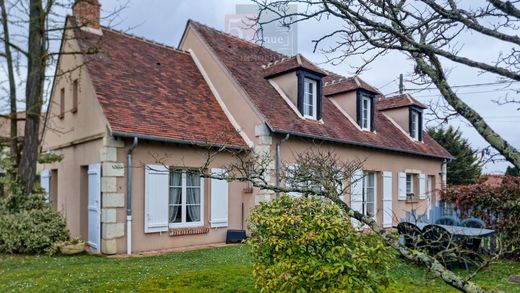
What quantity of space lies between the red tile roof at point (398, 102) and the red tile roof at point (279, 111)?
1371 mm

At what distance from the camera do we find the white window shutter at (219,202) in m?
10.9

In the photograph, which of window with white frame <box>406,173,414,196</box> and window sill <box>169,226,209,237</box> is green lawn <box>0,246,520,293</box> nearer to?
window sill <box>169,226,209,237</box>

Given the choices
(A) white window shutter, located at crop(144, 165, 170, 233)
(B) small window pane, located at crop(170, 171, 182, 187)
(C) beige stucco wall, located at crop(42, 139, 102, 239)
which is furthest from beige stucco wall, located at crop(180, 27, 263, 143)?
(C) beige stucco wall, located at crop(42, 139, 102, 239)

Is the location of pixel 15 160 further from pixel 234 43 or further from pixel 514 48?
pixel 514 48

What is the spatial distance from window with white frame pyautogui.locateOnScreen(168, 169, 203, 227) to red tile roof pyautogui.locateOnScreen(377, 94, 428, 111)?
9.87m

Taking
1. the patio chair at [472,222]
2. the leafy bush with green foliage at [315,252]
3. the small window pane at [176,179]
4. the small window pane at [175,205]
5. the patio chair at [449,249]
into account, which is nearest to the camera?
the patio chair at [449,249]

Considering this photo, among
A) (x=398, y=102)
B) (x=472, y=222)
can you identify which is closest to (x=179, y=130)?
(x=472, y=222)

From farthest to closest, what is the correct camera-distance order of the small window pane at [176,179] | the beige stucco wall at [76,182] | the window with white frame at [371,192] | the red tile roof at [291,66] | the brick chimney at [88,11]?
the window with white frame at [371,192]
the red tile roof at [291,66]
the brick chimney at [88,11]
the beige stucco wall at [76,182]
the small window pane at [176,179]

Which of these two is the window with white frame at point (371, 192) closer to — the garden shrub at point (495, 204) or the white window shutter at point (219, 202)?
the garden shrub at point (495, 204)

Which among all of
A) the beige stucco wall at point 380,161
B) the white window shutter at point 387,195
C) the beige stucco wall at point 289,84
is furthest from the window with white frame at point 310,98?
the white window shutter at point 387,195

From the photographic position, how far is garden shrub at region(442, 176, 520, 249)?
8734mm

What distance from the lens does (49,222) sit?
996 centimetres

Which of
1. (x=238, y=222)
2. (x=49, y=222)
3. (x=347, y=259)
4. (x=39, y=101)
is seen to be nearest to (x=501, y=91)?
(x=347, y=259)

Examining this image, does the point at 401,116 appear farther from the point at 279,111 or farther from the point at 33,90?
the point at 33,90
